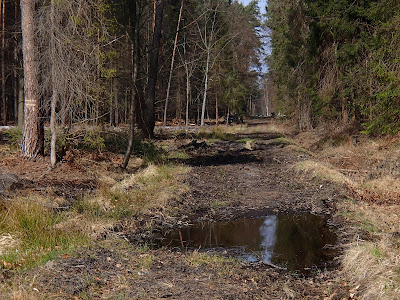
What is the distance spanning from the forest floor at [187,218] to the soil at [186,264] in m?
0.02

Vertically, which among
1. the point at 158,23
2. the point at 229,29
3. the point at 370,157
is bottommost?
the point at 370,157

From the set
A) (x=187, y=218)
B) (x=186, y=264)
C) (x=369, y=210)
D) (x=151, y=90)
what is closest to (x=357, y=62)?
(x=369, y=210)

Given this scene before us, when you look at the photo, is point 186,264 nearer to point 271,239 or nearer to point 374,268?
point 271,239

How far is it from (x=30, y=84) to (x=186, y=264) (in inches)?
294

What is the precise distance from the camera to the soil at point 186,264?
4246mm

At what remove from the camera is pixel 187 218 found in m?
7.77

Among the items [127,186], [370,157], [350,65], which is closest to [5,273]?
[127,186]

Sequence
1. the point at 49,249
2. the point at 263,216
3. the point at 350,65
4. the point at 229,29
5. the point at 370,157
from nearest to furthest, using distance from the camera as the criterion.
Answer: the point at 49,249, the point at 263,216, the point at 370,157, the point at 350,65, the point at 229,29

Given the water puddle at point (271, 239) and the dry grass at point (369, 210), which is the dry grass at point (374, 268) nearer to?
the dry grass at point (369, 210)

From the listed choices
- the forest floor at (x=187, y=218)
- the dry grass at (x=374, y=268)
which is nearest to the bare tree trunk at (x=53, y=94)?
the forest floor at (x=187, y=218)

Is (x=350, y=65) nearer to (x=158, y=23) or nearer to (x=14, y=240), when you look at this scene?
(x=158, y=23)

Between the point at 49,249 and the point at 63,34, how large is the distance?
233 inches

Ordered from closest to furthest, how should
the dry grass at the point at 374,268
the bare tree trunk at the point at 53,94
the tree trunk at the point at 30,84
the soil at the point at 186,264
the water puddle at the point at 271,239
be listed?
the dry grass at the point at 374,268, the soil at the point at 186,264, the water puddle at the point at 271,239, the bare tree trunk at the point at 53,94, the tree trunk at the point at 30,84

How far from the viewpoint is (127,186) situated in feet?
30.3
